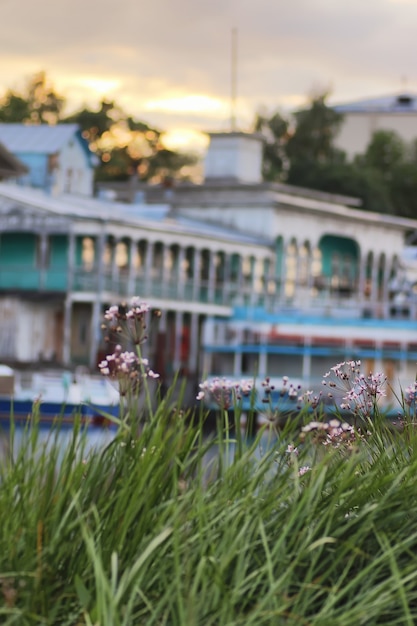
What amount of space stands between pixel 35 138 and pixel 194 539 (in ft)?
171

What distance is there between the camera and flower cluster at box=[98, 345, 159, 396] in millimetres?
6656

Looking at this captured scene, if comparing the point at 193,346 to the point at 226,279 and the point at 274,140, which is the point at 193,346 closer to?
the point at 226,279

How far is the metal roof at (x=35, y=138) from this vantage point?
5675cm

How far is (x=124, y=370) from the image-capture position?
6629 mm

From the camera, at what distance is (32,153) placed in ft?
→ 186

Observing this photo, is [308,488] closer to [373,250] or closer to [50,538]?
[50,538]

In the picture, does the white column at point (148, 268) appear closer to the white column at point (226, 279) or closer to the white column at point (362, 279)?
the white column at point (226, 279)

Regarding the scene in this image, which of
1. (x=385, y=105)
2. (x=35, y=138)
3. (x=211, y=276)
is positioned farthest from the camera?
(x=385, y=105)

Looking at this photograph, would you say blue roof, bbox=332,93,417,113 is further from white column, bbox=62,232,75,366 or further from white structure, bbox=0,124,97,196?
white column, bbox=62,232,75,366

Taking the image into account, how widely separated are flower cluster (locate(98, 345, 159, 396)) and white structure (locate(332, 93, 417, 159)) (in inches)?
4310

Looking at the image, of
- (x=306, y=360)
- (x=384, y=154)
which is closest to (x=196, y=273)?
(x=306, y=360)

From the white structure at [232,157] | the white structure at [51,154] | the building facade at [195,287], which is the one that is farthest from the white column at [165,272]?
the white structure at [232,157]

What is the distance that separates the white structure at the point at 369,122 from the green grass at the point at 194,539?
110 metres

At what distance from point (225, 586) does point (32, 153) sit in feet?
169
